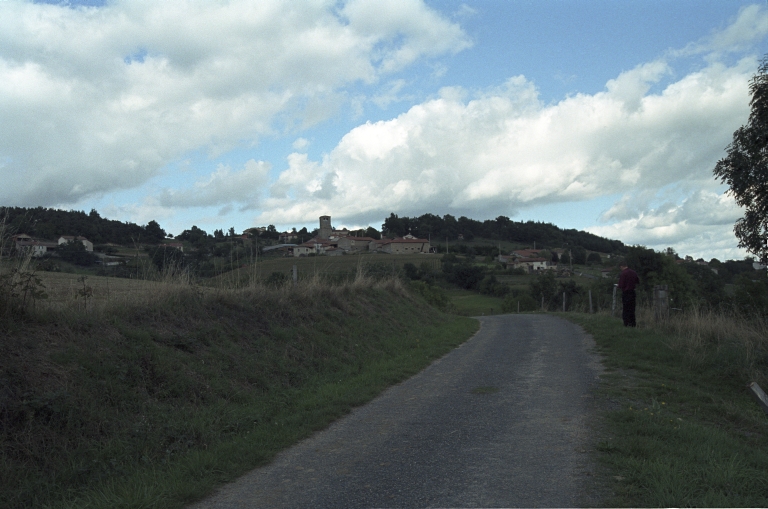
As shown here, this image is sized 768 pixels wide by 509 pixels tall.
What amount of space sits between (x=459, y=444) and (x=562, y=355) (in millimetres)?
7260

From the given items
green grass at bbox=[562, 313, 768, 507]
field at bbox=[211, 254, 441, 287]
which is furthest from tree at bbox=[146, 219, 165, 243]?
green grass at bbox=[562, 313, 768, 507]

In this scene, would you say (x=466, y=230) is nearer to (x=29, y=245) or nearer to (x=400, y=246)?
(x=400, y=246)

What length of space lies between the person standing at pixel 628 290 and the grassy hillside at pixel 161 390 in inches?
279

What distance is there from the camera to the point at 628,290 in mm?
15500

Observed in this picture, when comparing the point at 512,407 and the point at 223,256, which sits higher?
the point at 223,256

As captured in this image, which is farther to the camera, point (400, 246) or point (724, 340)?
point (400, 246)

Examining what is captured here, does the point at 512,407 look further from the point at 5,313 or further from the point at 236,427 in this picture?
the point at 5,313

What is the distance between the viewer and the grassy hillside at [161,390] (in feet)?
16.7

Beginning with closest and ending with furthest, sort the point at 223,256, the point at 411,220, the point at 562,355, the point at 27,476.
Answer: the point at 27,476 → the point at 562,355 → the point at 223,256 → the point at 411,220

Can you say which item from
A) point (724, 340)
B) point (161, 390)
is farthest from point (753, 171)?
point (161, 390)

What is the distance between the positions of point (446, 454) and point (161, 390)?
3.83 m

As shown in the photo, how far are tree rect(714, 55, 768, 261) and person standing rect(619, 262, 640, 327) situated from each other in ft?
9.91

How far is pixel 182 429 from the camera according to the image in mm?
6254

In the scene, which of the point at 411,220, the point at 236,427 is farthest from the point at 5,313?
the point at 411,220
